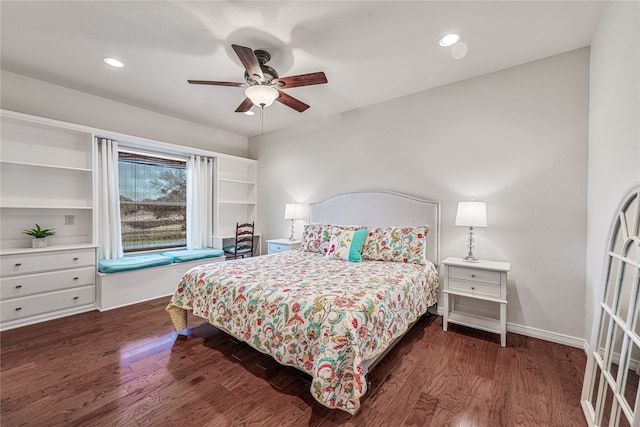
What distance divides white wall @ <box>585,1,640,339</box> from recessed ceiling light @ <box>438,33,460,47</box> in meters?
0.96

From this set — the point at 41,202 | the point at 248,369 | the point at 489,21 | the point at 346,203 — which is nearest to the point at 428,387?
the point at 248,369

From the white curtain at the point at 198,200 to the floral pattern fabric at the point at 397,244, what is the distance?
2.92 metres

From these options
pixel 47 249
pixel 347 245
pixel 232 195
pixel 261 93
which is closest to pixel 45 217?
pixel 47 249

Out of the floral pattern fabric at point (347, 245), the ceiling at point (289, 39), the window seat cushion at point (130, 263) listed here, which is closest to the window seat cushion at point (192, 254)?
the window seat cushion at point (130, 263)

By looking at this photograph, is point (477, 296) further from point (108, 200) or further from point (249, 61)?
point (108, 200)

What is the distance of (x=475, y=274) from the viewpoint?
2529 millimetres

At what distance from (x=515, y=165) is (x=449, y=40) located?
4.59 feet

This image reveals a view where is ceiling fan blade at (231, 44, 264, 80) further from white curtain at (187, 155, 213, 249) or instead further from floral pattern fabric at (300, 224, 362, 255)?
white curtain at (187, 155, 213, 249)

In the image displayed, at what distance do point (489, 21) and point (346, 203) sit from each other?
2.46 meters

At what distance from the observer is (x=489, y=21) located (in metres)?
2.07

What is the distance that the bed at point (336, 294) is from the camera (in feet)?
4.90

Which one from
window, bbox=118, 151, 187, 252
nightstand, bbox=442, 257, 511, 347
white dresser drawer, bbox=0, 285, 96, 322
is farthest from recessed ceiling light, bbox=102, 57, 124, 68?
nightstand, bbox=442, 257, 511, 347

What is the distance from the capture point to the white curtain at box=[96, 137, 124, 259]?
3451 mm

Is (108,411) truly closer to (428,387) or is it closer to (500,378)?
(428,387)
